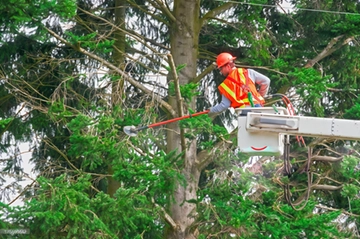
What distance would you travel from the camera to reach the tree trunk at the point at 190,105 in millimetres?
18531

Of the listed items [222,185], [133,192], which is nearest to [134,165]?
[133,192]

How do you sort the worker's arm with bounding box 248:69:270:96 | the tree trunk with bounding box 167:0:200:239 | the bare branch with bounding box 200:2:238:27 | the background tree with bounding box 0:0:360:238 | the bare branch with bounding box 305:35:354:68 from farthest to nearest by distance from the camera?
the bare branch with bounding box 200:2:238:27 < the tree trunk with bounding box 167:0:200:239 < the bare branch with bounding box 305:35:354:68 < the background tree with bounding box 0:0:360:238 < the worker's arm with bounding box 248:69:270:96

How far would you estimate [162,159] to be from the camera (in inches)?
643

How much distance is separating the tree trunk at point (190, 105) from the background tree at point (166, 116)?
0.02 metres

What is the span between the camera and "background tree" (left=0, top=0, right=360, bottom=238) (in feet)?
52.7

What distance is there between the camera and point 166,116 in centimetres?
1958

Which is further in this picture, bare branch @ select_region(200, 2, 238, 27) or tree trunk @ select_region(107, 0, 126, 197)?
bare branch @ select_region(200, 2, 238, 27)

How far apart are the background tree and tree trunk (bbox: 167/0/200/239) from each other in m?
0.02

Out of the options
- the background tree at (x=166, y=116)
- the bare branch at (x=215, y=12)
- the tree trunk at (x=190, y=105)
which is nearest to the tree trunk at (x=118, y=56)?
the background tree at (x=166, y=116)

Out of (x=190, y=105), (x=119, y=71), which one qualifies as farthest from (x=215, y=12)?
(x=119, y=71)

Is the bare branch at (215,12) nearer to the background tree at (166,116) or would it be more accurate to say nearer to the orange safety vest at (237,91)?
the background tree at (166,116)

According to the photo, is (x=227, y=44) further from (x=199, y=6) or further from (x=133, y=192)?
(x=133, y=192)

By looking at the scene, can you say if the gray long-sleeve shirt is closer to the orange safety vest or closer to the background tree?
the orange safety vest

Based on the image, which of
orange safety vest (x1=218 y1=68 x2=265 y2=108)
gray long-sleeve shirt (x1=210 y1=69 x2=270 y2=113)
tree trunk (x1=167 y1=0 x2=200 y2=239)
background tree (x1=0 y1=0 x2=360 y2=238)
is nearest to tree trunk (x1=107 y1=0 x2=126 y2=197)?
background tree (x1=0 y1=0 x2=360 y2=238)
